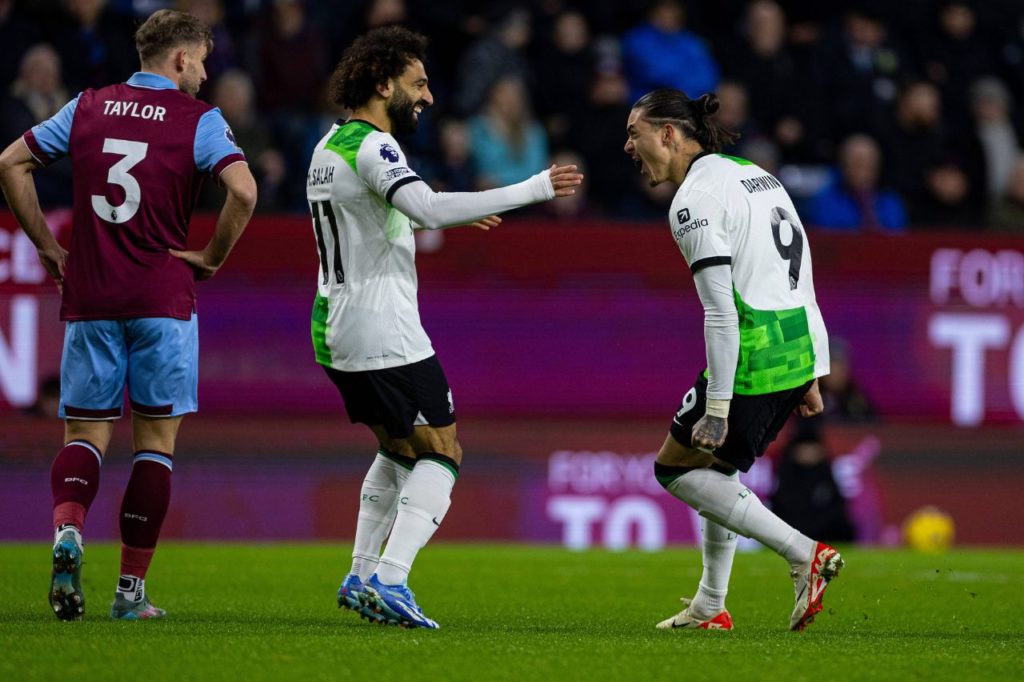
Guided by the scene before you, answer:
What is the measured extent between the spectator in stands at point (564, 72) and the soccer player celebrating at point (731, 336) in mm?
8040

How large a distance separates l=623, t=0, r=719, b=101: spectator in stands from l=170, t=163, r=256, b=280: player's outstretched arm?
891 centimetres

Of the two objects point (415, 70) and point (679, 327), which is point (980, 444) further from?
point (415, 70)

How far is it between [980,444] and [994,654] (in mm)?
7690

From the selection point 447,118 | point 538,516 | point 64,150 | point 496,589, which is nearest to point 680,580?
point 496,589

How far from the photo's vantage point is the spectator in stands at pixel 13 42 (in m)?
13.3

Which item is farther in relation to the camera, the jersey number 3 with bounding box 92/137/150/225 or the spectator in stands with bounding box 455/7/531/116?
the spectator in stands with bounding box 455/7/531/116

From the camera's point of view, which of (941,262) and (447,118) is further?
(447,118)

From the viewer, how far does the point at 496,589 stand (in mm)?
8570

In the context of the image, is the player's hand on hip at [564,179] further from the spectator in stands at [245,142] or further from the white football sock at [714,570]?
the spectator in stands at [245,142]

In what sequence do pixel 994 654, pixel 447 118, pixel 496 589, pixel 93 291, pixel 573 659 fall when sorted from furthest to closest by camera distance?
pixel 447 118
pixel 496 589
pixel 93 291
pixel 994 654
pixel 573 659

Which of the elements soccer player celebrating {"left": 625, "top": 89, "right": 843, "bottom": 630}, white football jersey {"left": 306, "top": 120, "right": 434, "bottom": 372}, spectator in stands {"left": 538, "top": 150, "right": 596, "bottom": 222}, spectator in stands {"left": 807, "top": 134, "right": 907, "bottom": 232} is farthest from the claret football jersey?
spectator in stands {"left": 807, "top": 134, "right": 907, "bottom": 232}

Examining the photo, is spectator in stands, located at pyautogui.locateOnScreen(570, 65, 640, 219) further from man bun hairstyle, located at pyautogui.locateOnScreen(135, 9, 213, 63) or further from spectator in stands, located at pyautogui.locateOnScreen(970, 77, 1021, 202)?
man bun hairstyle, located at pyautogui.locateOnScreen(135, 9, 213, 63)

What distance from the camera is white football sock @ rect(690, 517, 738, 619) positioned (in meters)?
6.67

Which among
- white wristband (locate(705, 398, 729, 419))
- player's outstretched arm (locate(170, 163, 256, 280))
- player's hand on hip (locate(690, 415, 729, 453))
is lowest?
player's hand on hip (locate(690, 415, 729, 453))
